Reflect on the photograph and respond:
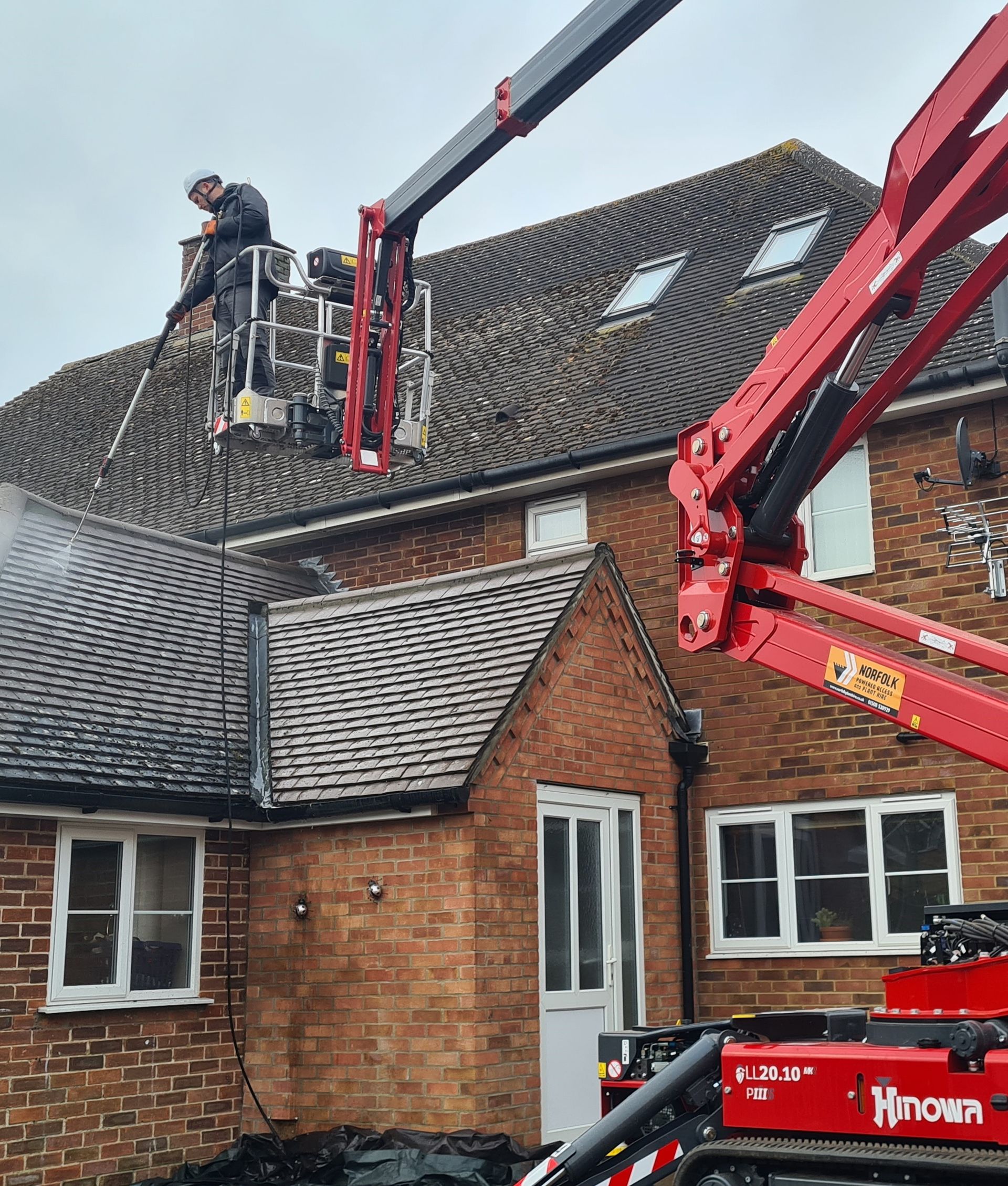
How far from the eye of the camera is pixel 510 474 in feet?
47.2

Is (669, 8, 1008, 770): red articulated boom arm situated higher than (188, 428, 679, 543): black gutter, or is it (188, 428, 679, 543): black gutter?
(188, 428, 679, 543): black gutter

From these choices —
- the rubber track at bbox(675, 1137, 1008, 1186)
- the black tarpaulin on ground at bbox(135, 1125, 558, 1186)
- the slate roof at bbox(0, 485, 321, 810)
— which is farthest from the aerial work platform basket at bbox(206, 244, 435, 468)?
the rubber track at bbox(675, 1137, 1008, 1186)

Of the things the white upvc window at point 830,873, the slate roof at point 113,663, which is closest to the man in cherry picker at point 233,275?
the slate roof at point 113,663

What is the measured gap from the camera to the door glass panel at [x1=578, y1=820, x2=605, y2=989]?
1146 cm

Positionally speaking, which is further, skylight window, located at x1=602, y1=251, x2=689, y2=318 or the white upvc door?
skylight window, located at x1=602, y1=251, x2=689, y2=318

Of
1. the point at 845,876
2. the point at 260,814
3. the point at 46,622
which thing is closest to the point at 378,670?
the point at 260,814

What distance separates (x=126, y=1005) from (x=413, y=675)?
3418mm

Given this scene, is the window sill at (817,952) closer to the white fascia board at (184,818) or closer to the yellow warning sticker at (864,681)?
the white fascia board at (184,818)

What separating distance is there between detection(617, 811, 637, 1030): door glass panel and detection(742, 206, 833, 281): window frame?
21.9 ft

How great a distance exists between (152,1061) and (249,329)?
544 centimetres

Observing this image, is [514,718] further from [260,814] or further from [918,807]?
[918,807]

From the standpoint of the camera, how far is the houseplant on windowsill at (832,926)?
1229 centimetres

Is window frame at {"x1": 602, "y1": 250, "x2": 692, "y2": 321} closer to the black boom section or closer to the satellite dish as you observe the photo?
the satellite dish

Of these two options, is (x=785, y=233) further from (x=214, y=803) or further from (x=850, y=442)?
(x=214, y=803)
